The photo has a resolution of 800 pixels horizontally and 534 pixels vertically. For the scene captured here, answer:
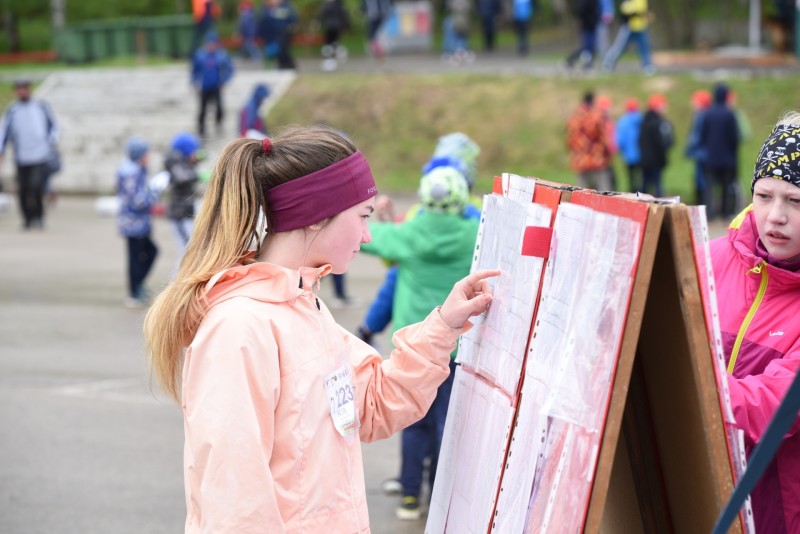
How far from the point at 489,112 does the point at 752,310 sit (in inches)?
799

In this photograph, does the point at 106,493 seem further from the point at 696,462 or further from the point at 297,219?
the point at 696,462

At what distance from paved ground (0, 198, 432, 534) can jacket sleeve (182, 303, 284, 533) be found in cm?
78

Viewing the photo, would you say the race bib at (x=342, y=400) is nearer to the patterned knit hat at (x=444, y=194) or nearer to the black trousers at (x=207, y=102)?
the patterned knit hat at (x=444, y=194)

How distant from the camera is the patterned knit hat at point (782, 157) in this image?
274cm

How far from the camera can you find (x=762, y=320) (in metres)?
2.84

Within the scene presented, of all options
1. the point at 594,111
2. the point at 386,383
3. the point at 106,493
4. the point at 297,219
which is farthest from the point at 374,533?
the point at 594,111

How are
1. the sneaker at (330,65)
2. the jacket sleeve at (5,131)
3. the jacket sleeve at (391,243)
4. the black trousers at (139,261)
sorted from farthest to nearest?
the sneaker at (330,65) → the jacket sleeve at (5,131) → the black trousers at (139,261) → the jacket sleeve at (391,243)

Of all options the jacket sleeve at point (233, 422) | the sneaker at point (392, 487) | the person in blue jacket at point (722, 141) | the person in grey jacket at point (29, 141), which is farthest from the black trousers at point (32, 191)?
the jacket sleeve at point (233, 422)

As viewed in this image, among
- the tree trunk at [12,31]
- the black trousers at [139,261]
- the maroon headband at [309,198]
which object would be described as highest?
the tree trunk at [12,31]

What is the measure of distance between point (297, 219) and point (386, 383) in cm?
52

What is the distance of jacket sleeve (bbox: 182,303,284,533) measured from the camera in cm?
255

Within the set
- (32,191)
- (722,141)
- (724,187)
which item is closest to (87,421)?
(32,191)

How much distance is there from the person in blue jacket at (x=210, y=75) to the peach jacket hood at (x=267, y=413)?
19.5m

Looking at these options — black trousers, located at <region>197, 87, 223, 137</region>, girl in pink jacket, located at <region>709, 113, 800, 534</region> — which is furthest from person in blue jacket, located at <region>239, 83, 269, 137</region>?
girl in pink jacket, located at <region>709, 113, 800, 534</region>
